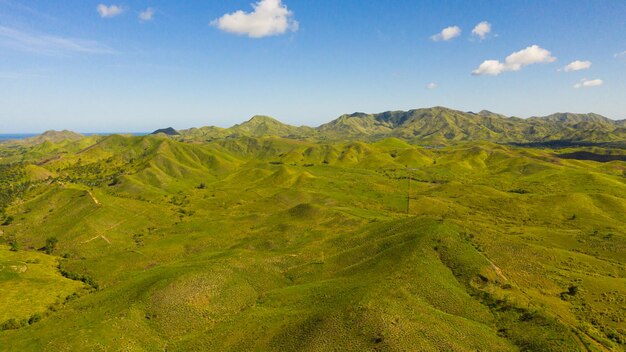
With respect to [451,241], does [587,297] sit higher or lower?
lower

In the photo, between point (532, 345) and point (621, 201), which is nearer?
point (532, 345)

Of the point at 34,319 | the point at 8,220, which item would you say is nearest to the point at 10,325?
the point at 34,319

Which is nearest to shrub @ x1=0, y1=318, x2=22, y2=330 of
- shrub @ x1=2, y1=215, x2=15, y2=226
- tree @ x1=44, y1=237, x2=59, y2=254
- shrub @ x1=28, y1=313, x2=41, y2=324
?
shrub @ x1=28, y1=313, x2=41, y2=324

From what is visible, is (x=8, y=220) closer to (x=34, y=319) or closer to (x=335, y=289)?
(x=34, y=319)

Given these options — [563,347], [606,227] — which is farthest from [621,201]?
[563,347]

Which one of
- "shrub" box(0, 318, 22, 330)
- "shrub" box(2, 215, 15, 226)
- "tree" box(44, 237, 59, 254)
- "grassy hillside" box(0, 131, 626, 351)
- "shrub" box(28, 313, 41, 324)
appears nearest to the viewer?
"grassy hillside" box(0, 131, 626, 351)

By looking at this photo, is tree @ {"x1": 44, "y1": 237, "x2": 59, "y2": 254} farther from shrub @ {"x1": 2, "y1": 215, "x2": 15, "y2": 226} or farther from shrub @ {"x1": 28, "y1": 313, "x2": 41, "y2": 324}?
shrub @ {"x1": 28, "y1": 313, "x2": 41, "y2": 324}

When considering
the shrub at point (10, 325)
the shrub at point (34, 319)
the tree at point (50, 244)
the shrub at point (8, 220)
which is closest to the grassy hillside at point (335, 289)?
the shrub at point (10, 325)

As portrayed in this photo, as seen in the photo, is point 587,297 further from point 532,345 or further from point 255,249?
point 255,249
